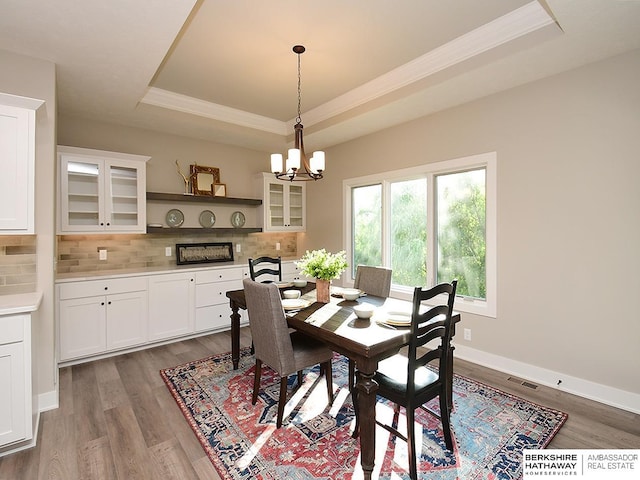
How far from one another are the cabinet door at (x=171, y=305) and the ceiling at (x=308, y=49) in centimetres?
192

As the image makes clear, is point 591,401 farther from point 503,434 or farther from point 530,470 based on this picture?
point 530,470

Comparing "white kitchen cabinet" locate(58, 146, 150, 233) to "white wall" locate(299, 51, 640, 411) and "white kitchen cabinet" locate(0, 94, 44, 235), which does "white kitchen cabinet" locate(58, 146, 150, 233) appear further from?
"white wall" locate(299, 51, 640, 411)

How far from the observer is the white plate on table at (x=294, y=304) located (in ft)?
8.11

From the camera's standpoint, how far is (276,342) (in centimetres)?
221

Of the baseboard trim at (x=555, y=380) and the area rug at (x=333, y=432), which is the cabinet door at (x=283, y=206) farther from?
the baseboard trim at (x=555, y=380)

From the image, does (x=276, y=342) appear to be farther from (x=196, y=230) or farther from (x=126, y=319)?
(x=196, y=230)

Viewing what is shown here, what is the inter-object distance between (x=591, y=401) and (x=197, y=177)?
15.8 feet

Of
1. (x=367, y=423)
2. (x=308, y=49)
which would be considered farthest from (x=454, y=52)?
(x=367, y=423)

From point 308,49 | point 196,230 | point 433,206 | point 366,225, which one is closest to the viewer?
point 308,49

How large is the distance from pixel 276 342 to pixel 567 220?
258 cm

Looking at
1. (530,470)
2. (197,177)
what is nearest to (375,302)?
(530,470)

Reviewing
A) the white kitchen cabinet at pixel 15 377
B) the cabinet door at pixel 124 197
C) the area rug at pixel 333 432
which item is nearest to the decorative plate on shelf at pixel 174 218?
the cabinet door at pixel 124 197

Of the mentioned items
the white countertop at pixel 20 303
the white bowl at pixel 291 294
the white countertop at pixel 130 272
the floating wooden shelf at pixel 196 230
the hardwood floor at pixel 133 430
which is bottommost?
the hardwood floor at pixel 133 430

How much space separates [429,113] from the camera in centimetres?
364
